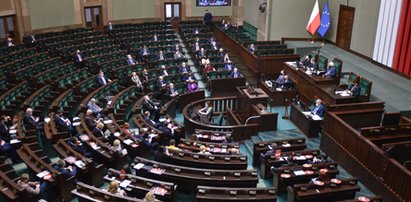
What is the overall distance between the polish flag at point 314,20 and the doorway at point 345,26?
968 mm

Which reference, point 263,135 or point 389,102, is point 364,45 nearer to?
point 389,102

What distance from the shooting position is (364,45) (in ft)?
54.1

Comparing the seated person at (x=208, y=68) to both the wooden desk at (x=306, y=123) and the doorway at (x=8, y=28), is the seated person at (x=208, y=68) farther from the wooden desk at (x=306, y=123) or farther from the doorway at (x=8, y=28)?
the doorway at (x=8, y=28)

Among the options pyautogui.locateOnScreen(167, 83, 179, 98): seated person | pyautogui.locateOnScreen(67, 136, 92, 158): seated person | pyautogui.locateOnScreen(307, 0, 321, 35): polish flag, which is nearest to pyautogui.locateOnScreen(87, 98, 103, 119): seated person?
pyautogui.locateOnScreen(67, 136, 92, 158): seated person

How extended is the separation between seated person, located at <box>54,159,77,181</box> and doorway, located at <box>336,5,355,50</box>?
13.7 metres

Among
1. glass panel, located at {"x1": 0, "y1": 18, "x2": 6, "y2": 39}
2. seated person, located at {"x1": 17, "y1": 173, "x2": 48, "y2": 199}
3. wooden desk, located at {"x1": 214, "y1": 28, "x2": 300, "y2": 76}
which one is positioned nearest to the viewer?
seated person, located at {"x1": 17, "y1": 173, "x2": 48, "y2": 199}

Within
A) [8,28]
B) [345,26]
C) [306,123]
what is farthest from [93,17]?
[306,123]

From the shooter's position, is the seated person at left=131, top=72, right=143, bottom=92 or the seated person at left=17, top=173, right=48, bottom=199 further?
the seated person at left=131, top=72, right=143, bottom=92

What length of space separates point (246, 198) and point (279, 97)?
745cm

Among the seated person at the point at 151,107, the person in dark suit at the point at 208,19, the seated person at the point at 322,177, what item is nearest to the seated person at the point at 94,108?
the seated person at the point at 151,107

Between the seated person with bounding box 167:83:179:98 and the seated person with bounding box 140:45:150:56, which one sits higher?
the seated person with bounding box 140:45:150:56

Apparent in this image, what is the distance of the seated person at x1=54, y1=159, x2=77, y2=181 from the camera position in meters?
7.94

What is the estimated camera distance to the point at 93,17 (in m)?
23.3

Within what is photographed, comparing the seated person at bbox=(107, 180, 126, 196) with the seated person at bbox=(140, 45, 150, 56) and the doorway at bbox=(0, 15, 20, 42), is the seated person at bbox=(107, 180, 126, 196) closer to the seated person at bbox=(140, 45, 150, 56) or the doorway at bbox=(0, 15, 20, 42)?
the seated person at bbox=(140, 45, 150, 56)
